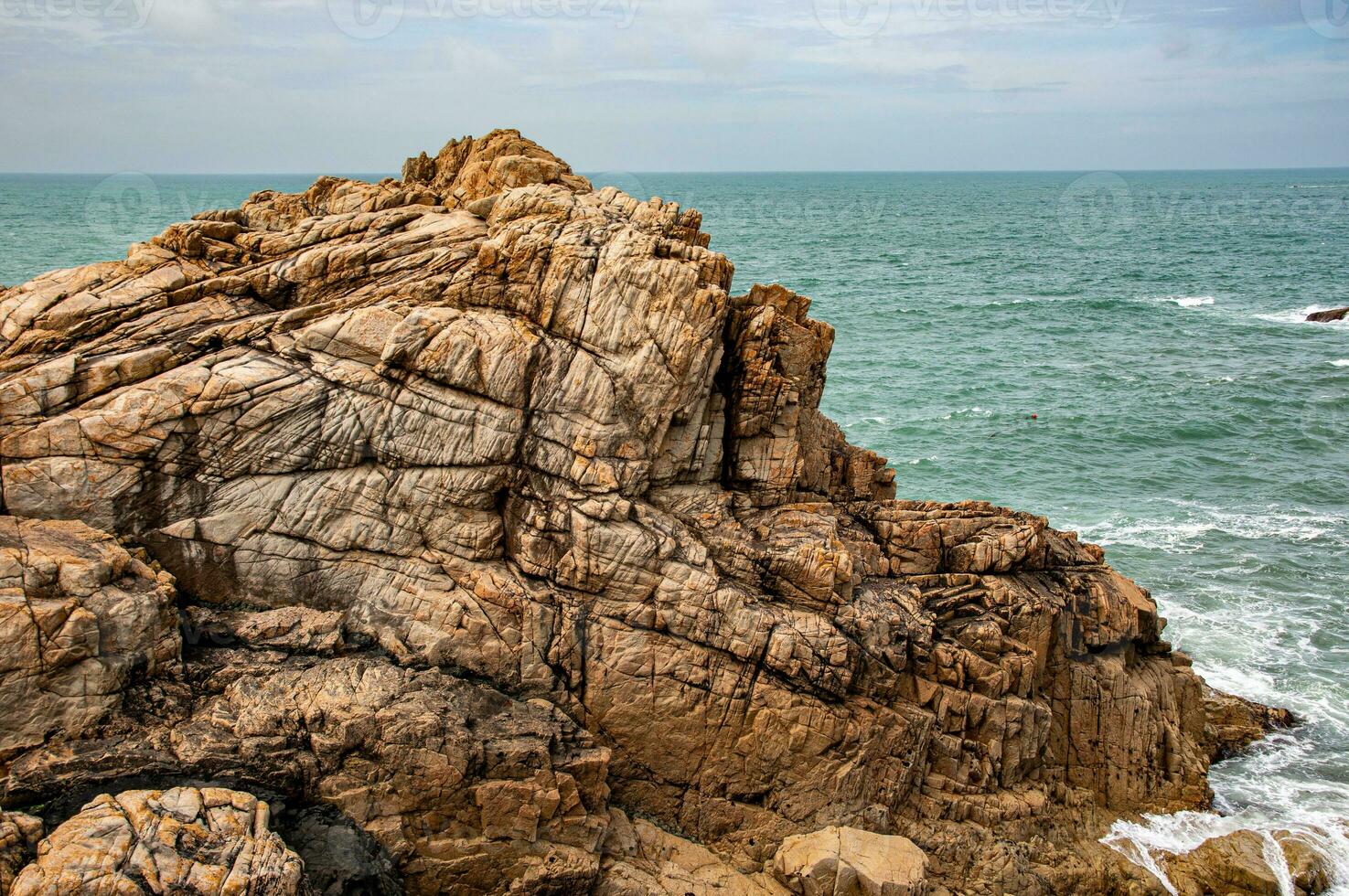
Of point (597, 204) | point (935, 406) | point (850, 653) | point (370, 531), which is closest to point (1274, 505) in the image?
point (935, 406)

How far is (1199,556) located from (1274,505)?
282 inches

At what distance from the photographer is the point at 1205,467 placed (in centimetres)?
4531

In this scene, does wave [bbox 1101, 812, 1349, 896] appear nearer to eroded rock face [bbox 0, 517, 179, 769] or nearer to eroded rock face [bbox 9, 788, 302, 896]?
eroded rock face [bbox 9, 788, 302, 896]

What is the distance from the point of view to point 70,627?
15086 millimetres

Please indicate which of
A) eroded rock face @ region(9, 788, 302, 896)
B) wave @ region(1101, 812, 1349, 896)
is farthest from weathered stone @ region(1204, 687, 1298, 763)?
eroded rock face @ region(9, 788, 302, 896)

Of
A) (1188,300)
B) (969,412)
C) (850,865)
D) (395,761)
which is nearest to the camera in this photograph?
(395,761)

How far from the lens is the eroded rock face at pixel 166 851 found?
41.5ft

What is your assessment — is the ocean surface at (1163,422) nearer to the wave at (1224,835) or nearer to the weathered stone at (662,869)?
the wave at (1224,835)

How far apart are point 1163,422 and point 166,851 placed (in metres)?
49.1

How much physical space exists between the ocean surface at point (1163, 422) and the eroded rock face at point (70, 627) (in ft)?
63.2

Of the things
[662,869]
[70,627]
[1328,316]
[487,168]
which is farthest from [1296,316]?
[70,627]

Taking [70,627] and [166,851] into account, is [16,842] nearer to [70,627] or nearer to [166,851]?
[166,851]

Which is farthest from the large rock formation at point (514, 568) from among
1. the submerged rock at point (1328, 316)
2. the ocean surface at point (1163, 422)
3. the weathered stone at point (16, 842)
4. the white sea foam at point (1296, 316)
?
the submerged rock at point (1328, 316)

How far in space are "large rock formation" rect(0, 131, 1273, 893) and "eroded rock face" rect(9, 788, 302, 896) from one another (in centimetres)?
121
